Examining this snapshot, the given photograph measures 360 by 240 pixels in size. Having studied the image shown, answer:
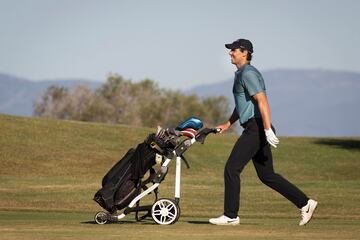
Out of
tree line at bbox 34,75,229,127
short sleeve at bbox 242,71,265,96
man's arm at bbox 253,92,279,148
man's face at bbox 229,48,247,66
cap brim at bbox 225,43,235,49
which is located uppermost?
cap brim at bbox 225,43,235,49

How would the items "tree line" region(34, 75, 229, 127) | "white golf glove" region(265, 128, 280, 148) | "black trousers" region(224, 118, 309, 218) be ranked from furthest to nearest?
"tree line" region(34, 75, 229, 127), "black trousers" region(224, 118, 309, 218), "white golf glove" region(265, 128, 280, 148)

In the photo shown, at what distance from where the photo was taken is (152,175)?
45.0ft

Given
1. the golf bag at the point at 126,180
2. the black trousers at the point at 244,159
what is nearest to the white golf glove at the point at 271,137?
the black trousers at the point at 244,159

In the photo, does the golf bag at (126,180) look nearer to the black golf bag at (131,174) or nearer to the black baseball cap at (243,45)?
the black golf bag at (131,174)

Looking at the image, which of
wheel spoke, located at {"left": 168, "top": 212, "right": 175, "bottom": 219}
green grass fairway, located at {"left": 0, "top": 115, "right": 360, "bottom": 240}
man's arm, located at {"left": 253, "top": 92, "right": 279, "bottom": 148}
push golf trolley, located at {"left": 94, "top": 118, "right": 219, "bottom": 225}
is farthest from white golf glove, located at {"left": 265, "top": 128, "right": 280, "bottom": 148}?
wheel spoke, located at {"left": 168, "top": 212, "right": 175, "bottom": 219}

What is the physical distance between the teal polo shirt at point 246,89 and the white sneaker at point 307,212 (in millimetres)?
1297

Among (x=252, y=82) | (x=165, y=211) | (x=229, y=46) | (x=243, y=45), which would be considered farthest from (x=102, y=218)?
(x=243, y=45)

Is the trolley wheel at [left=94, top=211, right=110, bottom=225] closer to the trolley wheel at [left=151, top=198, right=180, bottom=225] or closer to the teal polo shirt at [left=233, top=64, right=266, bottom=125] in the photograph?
the trolley wheel at [left=151, top=198, right=180, bottom=225]

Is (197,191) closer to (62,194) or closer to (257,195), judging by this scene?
(257,195)

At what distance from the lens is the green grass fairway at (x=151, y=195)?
12602mm

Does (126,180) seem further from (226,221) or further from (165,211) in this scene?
(226,221)

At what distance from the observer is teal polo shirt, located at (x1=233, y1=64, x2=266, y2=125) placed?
13.3 meters

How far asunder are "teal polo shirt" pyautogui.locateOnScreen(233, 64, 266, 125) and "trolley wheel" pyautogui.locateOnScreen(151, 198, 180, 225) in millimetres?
1372

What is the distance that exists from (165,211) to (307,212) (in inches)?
70.4
